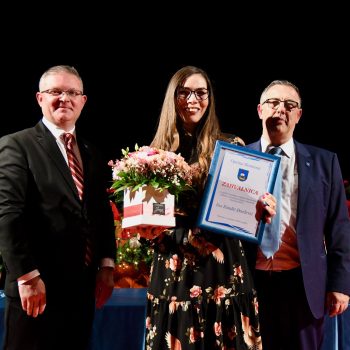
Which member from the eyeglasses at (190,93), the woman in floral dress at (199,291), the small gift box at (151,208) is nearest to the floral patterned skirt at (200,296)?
the woman in floral dress at (199,291)

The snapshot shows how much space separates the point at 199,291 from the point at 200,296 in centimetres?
2

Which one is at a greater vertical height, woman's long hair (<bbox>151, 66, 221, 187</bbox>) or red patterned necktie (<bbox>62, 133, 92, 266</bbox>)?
woman's long hair (<bbox>151, 66, 221, 187</bbox>)

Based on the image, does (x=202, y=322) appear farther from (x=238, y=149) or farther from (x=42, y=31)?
(x=42, y=31)

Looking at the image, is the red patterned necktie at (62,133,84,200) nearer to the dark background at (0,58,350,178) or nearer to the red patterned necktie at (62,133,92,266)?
the red patterned necktie at (62,133,92,266)

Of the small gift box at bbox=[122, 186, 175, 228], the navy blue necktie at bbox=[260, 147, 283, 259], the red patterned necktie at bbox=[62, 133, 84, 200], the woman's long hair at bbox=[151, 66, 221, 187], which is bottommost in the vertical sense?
the navy blue necktie at bbox=[260, 147, 283, 259]

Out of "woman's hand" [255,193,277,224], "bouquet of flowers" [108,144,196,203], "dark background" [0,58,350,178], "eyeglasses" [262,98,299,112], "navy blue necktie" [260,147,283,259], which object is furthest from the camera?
"dark background" [0,58,350,178]

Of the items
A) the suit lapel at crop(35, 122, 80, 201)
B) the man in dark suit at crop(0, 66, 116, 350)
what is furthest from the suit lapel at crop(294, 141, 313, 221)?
the suit lapel at crop(35, 122, 80, 201)

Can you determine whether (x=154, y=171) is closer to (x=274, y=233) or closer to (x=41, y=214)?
(x=41, y=214)

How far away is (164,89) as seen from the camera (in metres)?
4.89

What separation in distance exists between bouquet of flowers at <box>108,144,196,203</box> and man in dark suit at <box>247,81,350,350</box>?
0.55 metres

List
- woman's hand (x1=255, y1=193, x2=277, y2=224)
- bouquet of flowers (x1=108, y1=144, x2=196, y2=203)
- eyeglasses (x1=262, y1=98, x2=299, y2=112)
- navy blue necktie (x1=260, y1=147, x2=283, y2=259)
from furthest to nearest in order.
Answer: eyeglasses (x1=262, y1=98, x2=299, y2=112), navy blue necktie (x1=260, y1=147, x2=283, y2=259), woman's hand (x1=255, y1=193, x2=277, y2=224), bouquet of flowers (x1=108, y1=144, x2=196, y2=203)

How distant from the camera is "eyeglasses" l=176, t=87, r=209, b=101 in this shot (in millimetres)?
2516

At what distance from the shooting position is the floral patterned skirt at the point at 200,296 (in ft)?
7.37

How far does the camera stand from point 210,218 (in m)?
2.29
